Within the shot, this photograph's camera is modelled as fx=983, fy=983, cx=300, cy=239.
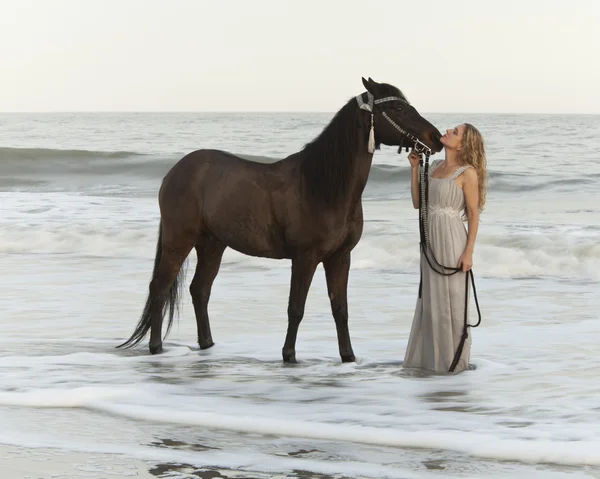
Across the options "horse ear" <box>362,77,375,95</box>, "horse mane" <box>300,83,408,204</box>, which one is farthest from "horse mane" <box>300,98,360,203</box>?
"horse ear" <box>362,77,375,95</box>

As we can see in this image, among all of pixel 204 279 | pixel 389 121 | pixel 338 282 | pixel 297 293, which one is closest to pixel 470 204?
pixel 389 121

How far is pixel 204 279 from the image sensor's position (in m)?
6.38

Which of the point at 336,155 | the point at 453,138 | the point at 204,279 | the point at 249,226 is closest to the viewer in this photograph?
the point at 453,138

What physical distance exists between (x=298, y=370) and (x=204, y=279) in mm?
1045

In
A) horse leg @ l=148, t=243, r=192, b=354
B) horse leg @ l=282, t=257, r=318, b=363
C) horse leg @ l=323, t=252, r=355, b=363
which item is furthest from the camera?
horse leg @ l=148, t=243, r=192, b=354

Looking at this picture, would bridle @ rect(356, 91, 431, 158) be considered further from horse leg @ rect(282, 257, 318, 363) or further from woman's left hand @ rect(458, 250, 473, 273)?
horse leg @ rect(282, 257, 318, 363)

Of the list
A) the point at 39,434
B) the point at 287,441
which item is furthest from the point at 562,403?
the point at 39,434

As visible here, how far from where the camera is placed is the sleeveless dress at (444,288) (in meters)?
5.54

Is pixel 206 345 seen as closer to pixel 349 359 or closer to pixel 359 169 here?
pixel 349 359

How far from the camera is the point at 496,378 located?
17.8 ft

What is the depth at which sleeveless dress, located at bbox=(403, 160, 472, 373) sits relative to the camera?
5.54 metres

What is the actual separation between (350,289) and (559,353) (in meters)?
3.06

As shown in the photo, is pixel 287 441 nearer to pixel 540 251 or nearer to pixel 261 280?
pixel 261 280

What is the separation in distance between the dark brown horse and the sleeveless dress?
39cm
